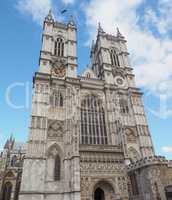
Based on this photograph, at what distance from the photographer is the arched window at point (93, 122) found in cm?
2302

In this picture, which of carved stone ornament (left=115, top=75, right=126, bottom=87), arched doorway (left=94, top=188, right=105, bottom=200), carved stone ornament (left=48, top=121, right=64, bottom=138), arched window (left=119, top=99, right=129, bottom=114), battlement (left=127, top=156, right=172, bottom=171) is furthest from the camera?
carved stone ornament (left=115, top=75, right=126, bottom=87)

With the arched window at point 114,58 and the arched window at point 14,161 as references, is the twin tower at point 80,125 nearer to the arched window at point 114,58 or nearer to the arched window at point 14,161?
the arched window at point 114,58

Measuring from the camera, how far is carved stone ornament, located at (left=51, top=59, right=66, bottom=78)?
27.1 meters

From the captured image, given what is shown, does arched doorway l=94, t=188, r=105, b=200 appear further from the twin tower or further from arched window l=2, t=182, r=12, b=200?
→ arched window l=2, t=182, r=12, b=200

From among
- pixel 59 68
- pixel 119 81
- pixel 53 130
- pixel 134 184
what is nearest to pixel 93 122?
pixel 53 130

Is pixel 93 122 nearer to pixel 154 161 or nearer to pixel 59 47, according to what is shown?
pixel 154 161

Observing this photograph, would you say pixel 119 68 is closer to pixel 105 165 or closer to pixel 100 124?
pixel 100 124

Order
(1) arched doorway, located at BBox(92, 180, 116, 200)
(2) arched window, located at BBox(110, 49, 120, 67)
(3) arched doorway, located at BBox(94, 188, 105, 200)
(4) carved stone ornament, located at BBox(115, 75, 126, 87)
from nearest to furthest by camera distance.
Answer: (1) arched doorway, located at BBox(92, 180, 116, 200)
(3) arched doorway, located at BBox(94, 188, 105, 200)
(4) carved stone ornament, located at BBox(115, 75, 126, 87)
(2) arched window, located at BBox(110, 49, 120, 67)

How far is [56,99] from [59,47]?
34.1 ft

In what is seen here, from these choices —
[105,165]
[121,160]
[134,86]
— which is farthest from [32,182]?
[134,86]

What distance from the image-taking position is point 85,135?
75.4 feet

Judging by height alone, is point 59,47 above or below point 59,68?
above

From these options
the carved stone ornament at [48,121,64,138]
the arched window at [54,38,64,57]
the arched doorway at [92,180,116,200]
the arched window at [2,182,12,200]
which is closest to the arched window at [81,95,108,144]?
the carved stone ornament at [48,121,64,138]

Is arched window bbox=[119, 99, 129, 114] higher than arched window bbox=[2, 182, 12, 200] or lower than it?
higher
